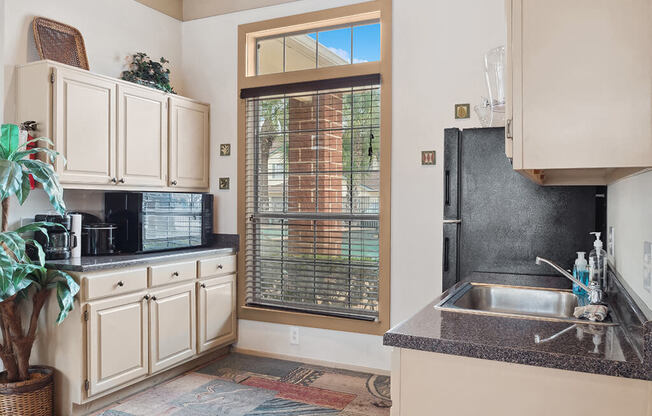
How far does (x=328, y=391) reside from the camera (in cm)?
316

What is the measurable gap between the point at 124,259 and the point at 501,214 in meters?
2.19

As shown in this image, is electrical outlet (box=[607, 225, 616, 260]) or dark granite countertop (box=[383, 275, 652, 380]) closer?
dark granite countertop (box=[383, 275, 652, 380])

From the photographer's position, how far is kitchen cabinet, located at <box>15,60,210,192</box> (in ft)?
9.25

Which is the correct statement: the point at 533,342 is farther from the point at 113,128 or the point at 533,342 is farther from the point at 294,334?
the point at 113,128

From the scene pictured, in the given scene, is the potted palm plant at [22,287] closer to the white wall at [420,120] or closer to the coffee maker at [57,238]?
the coffee maker at [57,238]

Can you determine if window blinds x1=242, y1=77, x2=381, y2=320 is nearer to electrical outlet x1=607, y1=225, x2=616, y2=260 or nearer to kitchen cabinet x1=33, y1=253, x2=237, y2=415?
kitchen cabinet x1=33, y1=253, x2=237, y2=415

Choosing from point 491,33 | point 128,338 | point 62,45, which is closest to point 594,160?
point 491,33

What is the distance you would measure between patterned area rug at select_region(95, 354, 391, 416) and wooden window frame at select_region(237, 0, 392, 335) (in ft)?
1.16

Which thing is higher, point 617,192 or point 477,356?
point 617,192

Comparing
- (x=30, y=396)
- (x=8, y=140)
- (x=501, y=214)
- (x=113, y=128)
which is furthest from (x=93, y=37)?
(x=501, y=214)

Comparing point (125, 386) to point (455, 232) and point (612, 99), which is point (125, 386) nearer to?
point (455, 232)

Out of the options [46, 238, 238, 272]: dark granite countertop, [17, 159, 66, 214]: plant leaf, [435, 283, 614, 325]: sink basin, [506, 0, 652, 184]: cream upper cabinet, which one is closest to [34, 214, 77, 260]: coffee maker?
[46, 238, 238, 272]: dark granite countertop

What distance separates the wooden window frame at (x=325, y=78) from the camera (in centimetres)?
343

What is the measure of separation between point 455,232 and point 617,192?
880 millimetres
